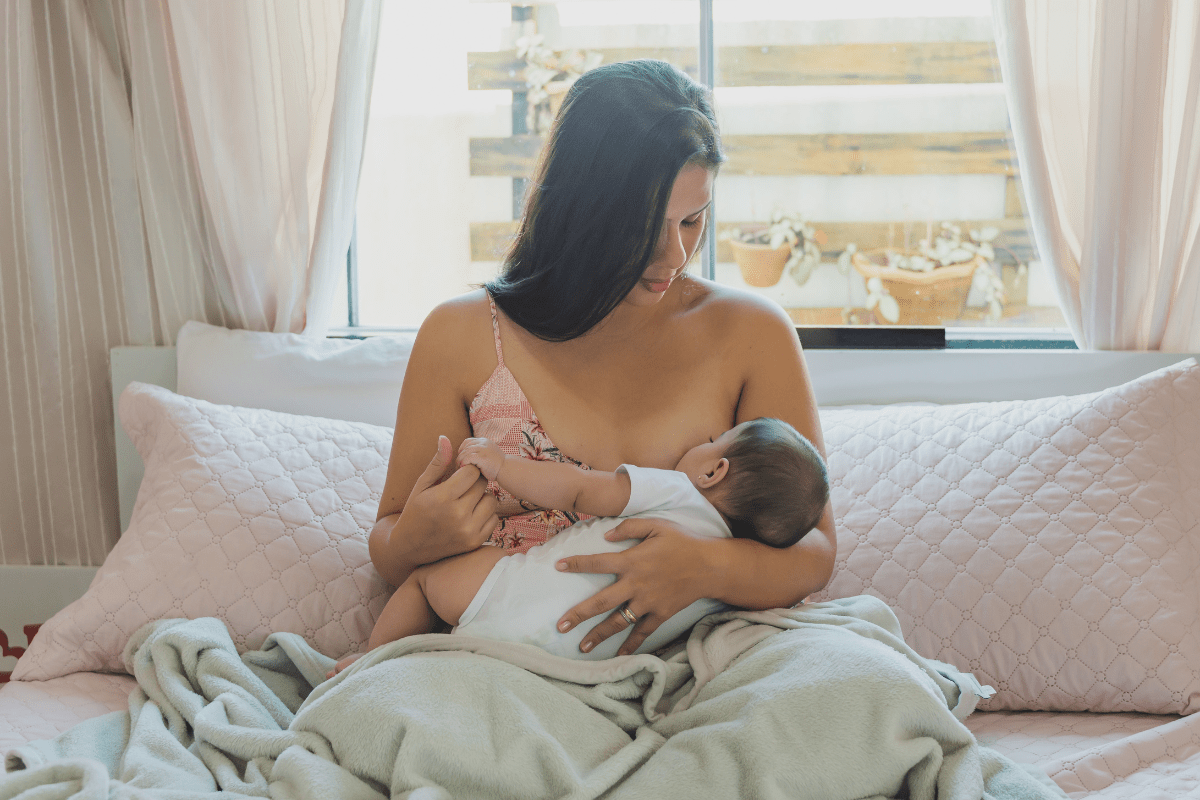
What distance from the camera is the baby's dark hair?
1285 mm

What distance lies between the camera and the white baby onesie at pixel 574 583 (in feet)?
4.00

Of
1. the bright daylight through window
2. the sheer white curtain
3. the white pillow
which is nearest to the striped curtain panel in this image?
the white pillow

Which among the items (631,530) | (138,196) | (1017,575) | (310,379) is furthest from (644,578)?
(138,196)

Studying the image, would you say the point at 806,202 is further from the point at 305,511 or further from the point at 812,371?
the point at 305,511

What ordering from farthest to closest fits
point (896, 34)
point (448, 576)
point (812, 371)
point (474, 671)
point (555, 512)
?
1. point (896, 34)
2. point (812, 371)
3. point (555, 512)
4. point (448, 576)
5. point (474, 671)

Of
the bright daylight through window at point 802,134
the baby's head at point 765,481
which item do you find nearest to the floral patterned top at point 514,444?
the baby's head at point 765,481

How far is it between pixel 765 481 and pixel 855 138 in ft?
4.34

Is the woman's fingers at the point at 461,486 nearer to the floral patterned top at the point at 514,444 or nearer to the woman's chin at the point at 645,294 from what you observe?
the floral patterned top at the point at 514,444

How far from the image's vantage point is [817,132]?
7.52 feet

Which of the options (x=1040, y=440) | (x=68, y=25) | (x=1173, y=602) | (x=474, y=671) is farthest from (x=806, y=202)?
(x=68, y=25)

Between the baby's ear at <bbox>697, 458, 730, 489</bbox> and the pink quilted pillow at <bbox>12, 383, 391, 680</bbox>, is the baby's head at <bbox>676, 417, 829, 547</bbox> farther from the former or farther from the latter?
the pink quilted pillow at <bbox>12, 383, 391, 680</bbox>

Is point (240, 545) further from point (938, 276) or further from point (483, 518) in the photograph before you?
point (938, 276)

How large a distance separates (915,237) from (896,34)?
496 mm

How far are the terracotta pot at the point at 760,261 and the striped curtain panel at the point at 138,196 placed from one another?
96 centimetres
